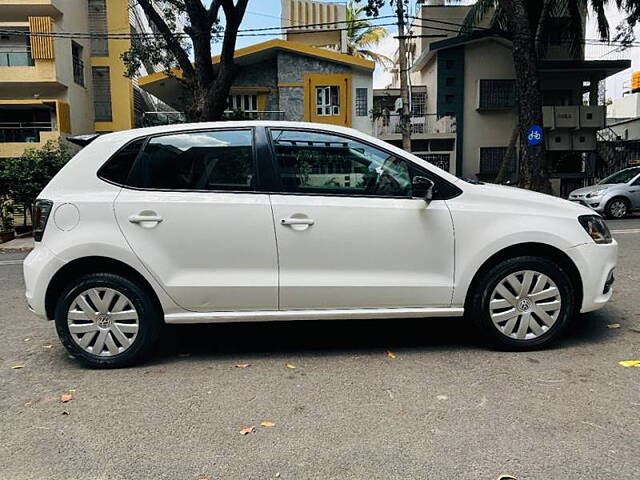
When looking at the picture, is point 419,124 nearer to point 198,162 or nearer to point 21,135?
point 21,135

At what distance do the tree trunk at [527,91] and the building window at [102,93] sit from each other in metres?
18.5

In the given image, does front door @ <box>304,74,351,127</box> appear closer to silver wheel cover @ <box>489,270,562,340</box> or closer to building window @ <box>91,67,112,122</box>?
building window @ <box>91,67,112,122</box>

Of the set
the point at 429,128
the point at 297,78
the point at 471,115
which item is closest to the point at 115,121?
the point at 297,78

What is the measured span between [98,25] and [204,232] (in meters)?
25.7

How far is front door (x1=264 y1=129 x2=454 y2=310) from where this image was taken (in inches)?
→ 154

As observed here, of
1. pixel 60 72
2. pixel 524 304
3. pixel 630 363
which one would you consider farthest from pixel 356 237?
pixel 60 72

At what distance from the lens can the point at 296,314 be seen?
3979 mm

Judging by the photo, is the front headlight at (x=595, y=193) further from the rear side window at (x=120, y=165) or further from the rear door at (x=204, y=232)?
the rear side window at (x=120, y=165)

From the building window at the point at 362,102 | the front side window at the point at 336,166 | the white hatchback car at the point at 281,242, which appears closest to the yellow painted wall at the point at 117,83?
the building window at the point at 362,102

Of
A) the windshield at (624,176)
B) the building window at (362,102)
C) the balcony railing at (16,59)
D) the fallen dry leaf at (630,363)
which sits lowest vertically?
the fallen dry leaf at (630,363)

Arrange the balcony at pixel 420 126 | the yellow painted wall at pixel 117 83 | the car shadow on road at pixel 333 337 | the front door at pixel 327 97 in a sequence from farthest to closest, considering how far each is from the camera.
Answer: the yellow painted wall at pixel 117 83 < the balcony at pixel 420 126 < the front door at pixel 327 97 < the car shadow on road at pixel 333 337

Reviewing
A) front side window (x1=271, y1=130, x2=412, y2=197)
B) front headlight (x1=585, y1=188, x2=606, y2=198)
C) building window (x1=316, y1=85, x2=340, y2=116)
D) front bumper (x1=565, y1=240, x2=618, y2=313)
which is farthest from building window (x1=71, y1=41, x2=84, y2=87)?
front bumper (x1=565, y1=240, x2=618, y2=313)

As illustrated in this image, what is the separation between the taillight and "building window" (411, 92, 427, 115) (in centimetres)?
2471

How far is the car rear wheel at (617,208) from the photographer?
591 inches
